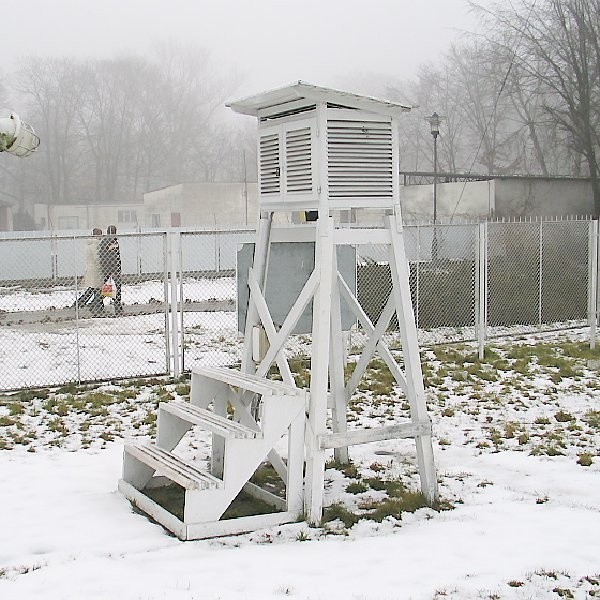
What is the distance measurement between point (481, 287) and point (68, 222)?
178ft

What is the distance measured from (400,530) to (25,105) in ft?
269

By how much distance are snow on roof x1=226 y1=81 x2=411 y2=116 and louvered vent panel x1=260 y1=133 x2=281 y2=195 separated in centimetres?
21

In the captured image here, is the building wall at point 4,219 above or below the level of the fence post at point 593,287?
above

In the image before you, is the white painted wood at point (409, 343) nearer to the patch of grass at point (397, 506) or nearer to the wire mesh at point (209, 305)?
the patch of grass at point (397, 506)

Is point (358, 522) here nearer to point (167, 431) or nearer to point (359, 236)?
point (167, 431)

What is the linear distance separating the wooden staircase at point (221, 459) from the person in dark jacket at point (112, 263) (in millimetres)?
10295

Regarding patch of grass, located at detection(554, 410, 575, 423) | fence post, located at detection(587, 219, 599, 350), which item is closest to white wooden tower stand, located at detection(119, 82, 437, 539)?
patch of grass, located at detection(554, 410, 575, 423)

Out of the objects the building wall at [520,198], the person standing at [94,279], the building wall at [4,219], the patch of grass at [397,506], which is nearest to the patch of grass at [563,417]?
the patch of grass at [397,506]

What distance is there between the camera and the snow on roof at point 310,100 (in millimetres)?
5950

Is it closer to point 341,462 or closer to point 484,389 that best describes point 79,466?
point 341,462

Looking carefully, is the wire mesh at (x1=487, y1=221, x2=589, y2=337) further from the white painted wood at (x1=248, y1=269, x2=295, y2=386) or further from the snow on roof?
the snow on roof

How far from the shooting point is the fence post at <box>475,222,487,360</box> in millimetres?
12086

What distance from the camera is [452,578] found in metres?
4.70

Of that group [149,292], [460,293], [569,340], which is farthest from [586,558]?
[149,292]
